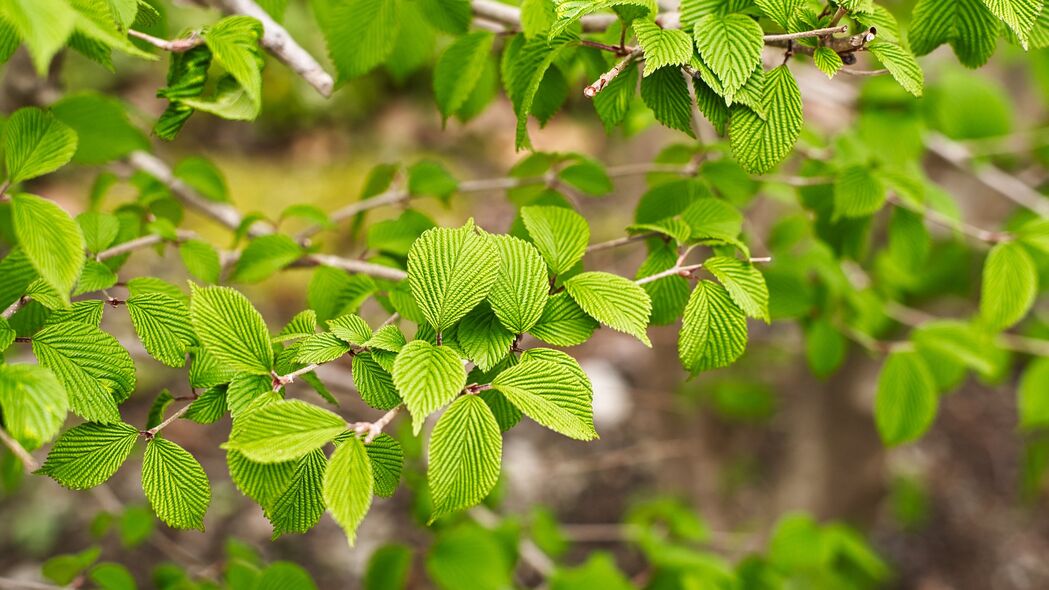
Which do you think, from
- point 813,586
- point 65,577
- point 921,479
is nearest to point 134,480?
point 65,577

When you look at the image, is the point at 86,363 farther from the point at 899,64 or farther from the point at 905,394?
the point at 905,394

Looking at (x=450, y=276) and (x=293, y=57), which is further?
(x=293, y=57)

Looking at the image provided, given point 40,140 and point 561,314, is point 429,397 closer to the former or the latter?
point 561,314

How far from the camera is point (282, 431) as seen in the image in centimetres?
48

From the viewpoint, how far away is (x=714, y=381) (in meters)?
2.29

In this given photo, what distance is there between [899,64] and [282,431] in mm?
526

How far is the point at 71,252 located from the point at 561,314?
0.36 metres

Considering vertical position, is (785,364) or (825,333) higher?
(825,333)

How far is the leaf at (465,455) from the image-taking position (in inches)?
19.6

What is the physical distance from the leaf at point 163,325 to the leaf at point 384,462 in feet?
0.60

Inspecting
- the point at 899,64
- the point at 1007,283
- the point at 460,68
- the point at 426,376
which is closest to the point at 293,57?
the point at 460,68

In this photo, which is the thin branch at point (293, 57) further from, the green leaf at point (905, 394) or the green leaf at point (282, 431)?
the green leaf at point (905, 394)

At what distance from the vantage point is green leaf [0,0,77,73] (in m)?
0.41

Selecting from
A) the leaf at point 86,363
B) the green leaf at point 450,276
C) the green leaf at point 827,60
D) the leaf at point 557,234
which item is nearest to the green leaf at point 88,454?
the leaf at point 86,363
